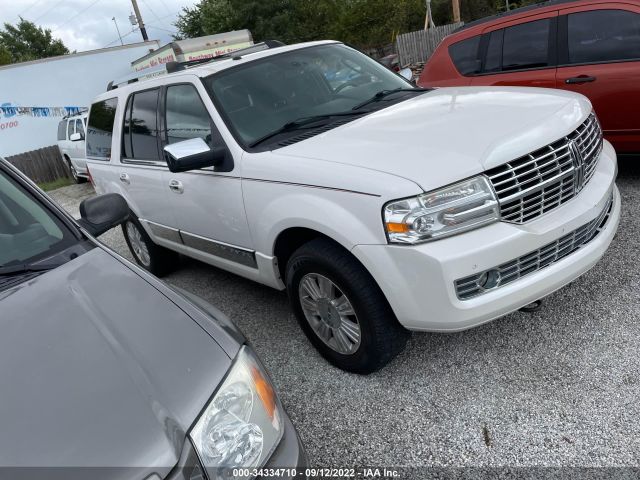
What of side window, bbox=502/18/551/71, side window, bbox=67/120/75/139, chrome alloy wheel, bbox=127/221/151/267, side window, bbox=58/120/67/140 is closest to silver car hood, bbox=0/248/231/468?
chrome alloy wheel, bbox=127/221/151/267

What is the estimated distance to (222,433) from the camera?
146 centimetres

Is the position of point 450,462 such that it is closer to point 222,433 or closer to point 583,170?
point 222,433

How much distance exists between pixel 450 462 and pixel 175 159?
219 centimetres

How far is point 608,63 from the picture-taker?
15.2ft

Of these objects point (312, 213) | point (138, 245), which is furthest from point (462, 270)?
point (138, 245)

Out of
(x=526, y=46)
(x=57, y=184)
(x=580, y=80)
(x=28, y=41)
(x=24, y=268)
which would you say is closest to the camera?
(x=24, y=268)

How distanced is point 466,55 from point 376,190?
3.95 m

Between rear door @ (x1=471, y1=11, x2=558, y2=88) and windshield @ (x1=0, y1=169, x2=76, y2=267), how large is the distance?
4518 millimetres

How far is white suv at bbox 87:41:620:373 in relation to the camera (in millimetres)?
2375

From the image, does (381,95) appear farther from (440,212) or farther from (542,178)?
(440,212)

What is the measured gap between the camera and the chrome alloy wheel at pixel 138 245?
5.07 meters

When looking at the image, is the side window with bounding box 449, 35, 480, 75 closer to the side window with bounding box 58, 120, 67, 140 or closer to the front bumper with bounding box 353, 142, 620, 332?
the front bumper with bounding box 353, 142, 620, 332

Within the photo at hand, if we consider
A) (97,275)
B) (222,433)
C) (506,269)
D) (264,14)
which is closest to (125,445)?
(222,433)

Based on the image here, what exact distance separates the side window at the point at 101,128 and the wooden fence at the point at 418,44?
13568 millimetres
